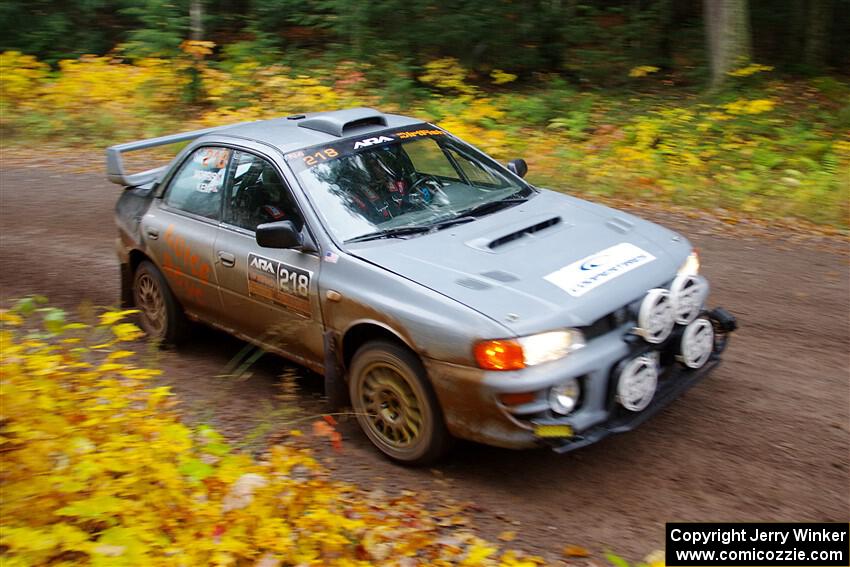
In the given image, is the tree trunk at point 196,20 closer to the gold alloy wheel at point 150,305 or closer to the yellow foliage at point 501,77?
the yellow foliage at point 501,77

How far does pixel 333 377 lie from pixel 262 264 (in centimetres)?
91

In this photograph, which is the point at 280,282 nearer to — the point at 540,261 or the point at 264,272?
the point at 264,272

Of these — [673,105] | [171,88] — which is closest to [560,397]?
[673,105]

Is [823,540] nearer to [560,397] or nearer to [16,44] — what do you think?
[560,397]

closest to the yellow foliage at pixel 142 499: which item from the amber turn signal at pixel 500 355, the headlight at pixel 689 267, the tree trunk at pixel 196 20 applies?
the amber turn signal at pixel 500 355

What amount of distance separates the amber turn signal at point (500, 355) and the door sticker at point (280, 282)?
137 centimetres

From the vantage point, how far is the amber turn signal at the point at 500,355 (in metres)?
4.31

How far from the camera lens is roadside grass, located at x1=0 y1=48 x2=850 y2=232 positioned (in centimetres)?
1054

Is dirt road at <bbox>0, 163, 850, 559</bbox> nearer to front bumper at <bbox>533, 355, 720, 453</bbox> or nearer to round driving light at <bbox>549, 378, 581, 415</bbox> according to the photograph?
front bumper at <bbox>533, 355, 720, 453</bbox>

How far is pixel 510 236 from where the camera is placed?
204 inches

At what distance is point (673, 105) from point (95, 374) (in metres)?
11.3

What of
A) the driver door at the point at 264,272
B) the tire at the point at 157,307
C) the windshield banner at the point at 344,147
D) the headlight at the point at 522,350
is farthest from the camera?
the tire at the point at 157,307

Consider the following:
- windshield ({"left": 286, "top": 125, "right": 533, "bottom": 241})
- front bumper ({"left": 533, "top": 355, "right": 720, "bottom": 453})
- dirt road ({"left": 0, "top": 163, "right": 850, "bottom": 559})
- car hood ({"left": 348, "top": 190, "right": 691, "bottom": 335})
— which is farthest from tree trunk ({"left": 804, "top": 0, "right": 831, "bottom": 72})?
front bumper ({"left": 533, "top": 355, "right": 720, "bottom": 453})

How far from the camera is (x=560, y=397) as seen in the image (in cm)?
440
